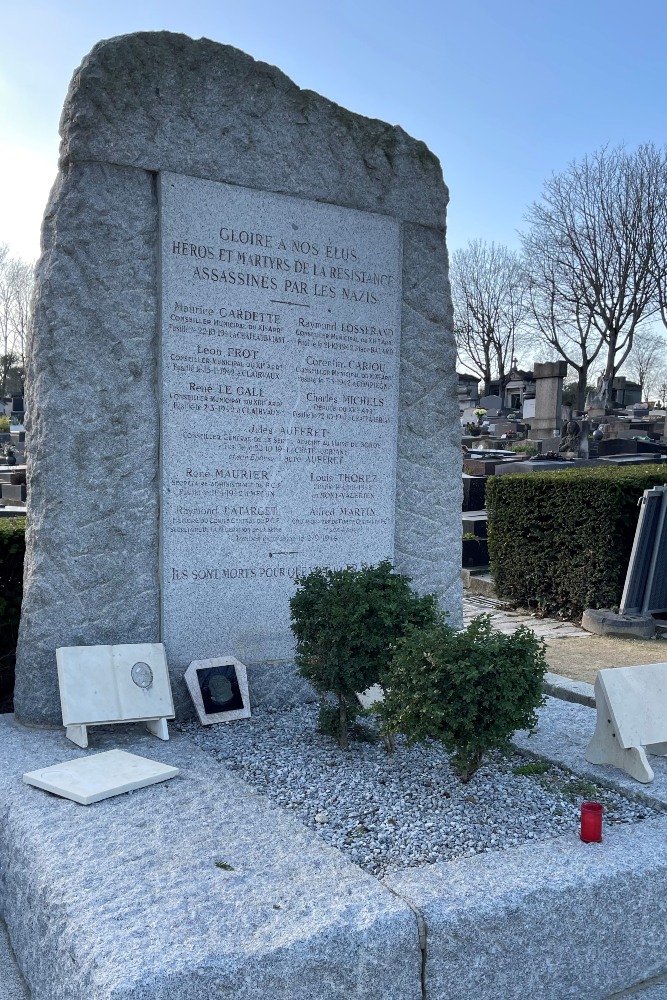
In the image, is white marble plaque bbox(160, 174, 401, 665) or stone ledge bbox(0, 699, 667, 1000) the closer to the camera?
stone ledge bbox(0, 699, 667, 1000)

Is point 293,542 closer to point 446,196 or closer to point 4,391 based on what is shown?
point 446,196

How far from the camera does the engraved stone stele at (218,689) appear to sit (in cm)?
391

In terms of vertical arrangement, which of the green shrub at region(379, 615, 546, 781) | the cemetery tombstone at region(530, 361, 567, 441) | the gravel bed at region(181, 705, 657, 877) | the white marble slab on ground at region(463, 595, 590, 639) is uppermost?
Answer: the cemetery tombstone at region(530, 361, 567, 441)

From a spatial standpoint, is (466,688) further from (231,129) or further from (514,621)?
(514,621)

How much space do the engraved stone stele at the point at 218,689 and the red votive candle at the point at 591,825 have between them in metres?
1.85

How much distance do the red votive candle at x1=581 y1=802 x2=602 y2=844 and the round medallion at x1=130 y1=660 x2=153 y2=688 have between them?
191 cm

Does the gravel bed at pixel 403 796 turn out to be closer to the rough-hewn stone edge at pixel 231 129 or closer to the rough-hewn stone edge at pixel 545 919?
the rough-hewn stone edge at pixel 545 919

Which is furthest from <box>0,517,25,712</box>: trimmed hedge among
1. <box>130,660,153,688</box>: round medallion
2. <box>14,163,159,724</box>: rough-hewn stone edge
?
<box>130,660,153,688</box>: round medallion

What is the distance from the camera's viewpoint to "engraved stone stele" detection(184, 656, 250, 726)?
12.8 feet

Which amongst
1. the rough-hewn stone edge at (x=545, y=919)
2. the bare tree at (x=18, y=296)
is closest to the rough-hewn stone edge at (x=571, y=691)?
the rough-hewn stone edge at (x=545, y=919)

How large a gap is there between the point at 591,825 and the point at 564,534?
5714 millimetres

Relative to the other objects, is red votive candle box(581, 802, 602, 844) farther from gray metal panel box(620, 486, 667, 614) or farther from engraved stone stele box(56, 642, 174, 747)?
gray metal panel box(620, 486, 667, 614)

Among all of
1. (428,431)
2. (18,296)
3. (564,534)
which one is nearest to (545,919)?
(428,431)

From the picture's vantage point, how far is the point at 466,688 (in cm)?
273
